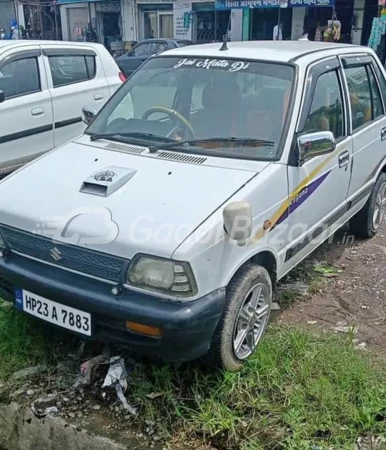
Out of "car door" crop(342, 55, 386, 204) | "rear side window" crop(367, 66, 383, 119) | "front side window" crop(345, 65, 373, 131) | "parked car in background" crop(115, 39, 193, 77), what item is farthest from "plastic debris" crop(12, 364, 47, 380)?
"parked car in background" crop(115, 39, 193, 77)

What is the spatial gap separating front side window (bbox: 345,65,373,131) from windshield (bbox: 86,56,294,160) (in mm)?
913

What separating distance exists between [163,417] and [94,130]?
204cm

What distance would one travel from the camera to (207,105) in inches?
139

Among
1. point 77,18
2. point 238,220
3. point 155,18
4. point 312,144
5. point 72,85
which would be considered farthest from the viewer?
point 77,18

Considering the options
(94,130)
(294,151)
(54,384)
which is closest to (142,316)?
(54,384)

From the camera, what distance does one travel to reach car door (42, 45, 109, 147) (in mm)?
6266

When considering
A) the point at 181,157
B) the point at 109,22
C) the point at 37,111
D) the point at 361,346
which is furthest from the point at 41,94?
the point at 109,22

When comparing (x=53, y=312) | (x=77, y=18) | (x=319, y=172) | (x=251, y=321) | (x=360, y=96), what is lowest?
(x=251, y=321)

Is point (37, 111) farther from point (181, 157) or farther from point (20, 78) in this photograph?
point (181, 157)

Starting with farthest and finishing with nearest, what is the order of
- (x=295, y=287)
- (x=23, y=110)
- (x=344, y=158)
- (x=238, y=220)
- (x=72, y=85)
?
(x=72, y=85), (x=23, y=110), (x=295, y=287), (x=344, y=158), (x=238, y=220)

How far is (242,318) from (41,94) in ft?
13.9

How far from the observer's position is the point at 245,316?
9.86 ft

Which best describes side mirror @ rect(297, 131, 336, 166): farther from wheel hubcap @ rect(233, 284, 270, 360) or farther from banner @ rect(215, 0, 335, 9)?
banner @ rect(215, 0, 335, 9)

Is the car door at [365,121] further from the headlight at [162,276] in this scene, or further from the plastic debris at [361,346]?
the headlight at [162,276]
